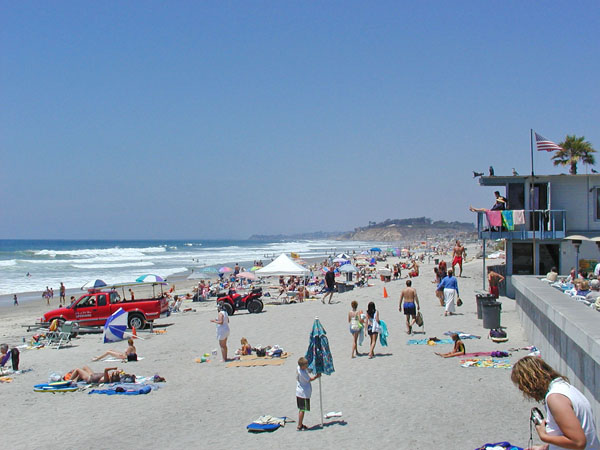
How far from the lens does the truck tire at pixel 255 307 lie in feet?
72.1

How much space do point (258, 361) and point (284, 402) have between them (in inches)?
144

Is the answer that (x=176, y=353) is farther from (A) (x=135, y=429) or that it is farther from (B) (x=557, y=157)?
(B) (x=557, y=157)

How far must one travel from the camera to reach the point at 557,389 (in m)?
3.00

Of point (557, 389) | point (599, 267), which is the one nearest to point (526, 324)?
point (599, 267)

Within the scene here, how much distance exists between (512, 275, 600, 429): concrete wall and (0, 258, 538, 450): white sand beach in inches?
32.7

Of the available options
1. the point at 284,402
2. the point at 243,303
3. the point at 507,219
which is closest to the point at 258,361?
the point at 284,402

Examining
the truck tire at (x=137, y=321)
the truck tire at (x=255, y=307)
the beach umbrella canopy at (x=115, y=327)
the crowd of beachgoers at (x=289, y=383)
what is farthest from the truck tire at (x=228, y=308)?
the beach umbrella canopy at (x=115, y=327)

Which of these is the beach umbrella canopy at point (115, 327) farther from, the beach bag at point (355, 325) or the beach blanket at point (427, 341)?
the beach blanket at point (427, 341)

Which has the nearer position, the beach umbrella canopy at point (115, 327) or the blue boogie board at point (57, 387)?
the blue boogie board at point (57, 387)

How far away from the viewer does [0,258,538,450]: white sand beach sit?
778cm

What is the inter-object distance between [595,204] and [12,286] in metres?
40.9

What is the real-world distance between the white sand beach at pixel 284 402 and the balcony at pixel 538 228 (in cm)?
421

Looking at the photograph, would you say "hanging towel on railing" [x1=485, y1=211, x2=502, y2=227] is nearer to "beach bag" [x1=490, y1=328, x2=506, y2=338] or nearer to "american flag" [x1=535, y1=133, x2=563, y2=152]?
"american flag" [x1=535, y1=133, x2=563, y2=152]

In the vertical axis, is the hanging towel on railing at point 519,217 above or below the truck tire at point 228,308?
above
